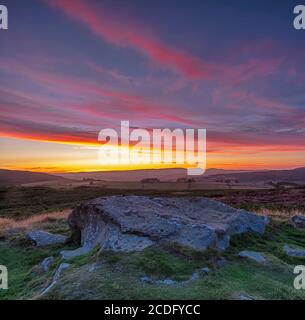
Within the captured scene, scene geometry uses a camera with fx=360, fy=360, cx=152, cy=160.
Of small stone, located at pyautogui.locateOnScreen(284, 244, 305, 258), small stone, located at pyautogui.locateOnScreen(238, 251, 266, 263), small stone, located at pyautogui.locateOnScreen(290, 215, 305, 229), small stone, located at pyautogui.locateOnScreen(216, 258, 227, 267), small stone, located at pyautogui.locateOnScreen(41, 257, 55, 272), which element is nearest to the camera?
small stone, located at pyautogui.locateOnScreen(216, 258, 227, 267)

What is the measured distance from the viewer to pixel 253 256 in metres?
10.5

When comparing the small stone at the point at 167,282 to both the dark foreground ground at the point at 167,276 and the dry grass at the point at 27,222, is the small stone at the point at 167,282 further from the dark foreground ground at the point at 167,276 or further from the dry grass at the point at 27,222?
the dry grass at the point at 27,222

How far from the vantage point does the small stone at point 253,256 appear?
Result: 10320mm

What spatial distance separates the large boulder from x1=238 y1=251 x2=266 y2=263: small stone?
59 centimetres

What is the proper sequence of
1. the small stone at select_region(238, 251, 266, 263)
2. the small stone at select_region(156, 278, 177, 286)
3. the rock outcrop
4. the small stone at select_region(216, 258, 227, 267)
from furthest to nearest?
the rock outcrop < the small stone at select_region(238, 251, 266, 263) < the small stone at select_region(216, 258, 227, 267) < the small stone at select_region(156, 278, 177, 286)

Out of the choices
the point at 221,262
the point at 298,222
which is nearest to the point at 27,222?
the point at 298,222

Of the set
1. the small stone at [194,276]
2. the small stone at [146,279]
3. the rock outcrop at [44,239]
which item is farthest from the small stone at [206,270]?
the rock outcrop at [44,239]

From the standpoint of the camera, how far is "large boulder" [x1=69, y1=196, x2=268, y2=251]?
32.9 feet

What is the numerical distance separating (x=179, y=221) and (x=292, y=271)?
3490mm

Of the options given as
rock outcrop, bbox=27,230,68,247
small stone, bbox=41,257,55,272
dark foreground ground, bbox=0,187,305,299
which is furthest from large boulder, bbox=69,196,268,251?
small stone, bbox=41,257,55,272

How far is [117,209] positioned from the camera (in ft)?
39.1

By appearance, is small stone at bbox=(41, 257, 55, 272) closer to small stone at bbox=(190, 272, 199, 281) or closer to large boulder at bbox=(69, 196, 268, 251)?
large boulder at bbox=(69, 196, 268, 251)

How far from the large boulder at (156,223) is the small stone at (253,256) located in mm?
589
